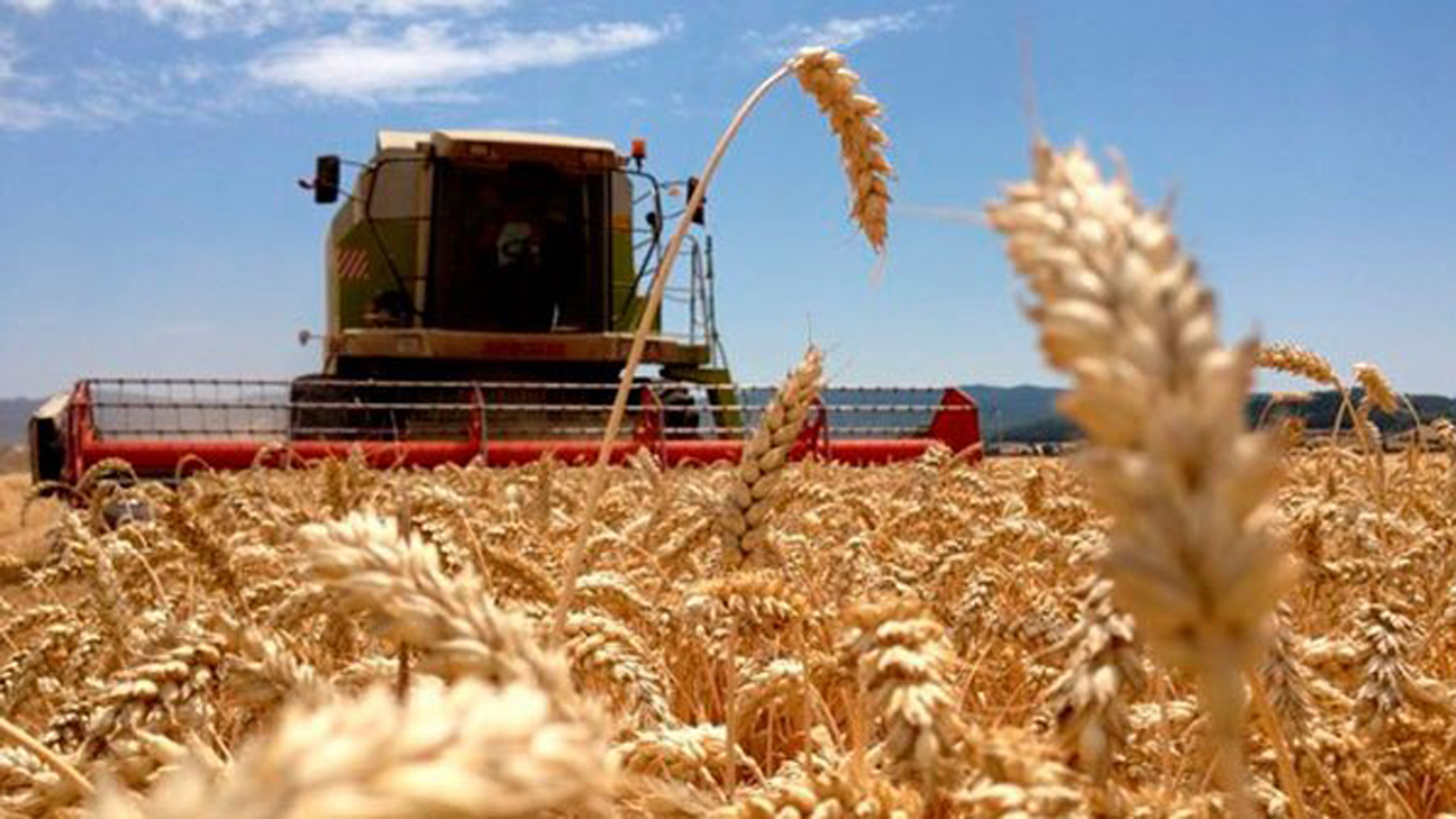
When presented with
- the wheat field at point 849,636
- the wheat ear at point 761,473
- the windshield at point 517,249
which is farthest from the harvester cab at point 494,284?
the wheat ear at point 761,473

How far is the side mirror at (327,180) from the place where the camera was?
40.6 ft

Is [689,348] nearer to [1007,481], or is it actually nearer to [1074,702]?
[1007,481]

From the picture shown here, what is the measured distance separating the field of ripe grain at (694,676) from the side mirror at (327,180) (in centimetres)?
895

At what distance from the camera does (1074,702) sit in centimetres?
96

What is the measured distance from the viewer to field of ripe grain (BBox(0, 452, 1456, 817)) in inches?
16.5

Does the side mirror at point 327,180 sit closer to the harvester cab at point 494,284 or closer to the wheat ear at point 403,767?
the harvester cab at point 494,284

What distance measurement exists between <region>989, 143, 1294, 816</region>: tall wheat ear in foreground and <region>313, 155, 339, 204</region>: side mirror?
12640 mm

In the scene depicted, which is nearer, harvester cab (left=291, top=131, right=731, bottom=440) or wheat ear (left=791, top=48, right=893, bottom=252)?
wheat ear (left=791, top=48, right=893, bottom=252)

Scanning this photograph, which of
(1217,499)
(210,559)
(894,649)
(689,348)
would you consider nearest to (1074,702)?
(894,649)

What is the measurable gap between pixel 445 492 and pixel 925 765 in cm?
192

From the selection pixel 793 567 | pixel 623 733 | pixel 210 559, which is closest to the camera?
pixel 623 733

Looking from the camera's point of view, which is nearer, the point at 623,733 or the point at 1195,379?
the point at 1195,379

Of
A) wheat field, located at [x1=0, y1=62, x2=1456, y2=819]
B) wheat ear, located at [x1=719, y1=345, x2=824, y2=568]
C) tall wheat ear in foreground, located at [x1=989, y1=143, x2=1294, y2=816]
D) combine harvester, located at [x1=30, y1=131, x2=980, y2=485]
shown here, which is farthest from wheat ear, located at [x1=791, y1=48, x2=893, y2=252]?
combine harvester, located at [x1=30, y1=131, x2=980, y2=485]

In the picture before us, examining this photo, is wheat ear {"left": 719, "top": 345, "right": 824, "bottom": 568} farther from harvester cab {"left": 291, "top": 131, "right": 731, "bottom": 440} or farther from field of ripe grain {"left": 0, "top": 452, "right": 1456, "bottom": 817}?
harvester cab {"left": 291, "top": 131, "right": 731, "bottom": 440}
